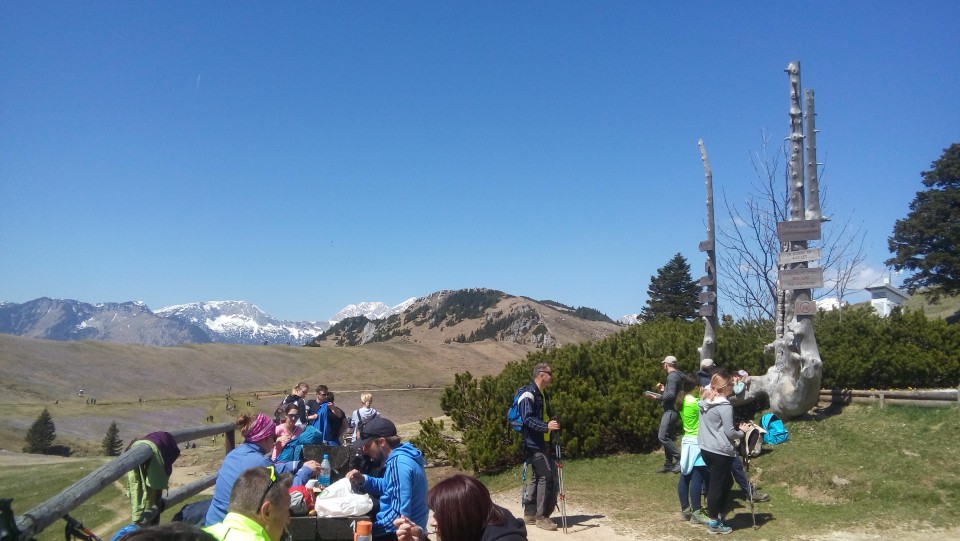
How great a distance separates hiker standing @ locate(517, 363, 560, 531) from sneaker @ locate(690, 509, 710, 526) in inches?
62.5

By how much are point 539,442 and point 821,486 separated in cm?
377

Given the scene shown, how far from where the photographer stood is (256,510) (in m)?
3.47

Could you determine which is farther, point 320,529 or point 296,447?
point 296,447

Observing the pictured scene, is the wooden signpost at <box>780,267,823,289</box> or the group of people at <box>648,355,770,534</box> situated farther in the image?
the wooden signpost at <box>780,267,823,289</box>

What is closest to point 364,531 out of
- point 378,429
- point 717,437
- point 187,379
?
point 378,429

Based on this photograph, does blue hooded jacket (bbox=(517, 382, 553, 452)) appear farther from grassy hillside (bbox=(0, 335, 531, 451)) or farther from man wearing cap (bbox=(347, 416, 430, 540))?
grassy hillside (bbox=(0, 335, 531, 451))

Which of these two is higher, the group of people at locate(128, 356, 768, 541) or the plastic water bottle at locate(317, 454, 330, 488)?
the group of people at locate(128, 356, 768, 541)

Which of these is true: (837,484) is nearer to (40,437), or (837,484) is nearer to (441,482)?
(441,482)

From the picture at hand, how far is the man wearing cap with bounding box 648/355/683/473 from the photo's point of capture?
1009cm

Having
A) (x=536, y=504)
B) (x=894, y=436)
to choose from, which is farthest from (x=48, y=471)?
(x=894, y=436)

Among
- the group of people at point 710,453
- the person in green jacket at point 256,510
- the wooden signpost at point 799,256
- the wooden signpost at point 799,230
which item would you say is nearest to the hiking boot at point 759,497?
the group of people at point 710,453

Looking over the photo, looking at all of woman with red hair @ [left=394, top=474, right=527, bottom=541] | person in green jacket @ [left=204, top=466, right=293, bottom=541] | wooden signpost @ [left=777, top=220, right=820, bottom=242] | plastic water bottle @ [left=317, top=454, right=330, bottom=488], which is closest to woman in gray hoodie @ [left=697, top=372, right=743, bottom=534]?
plastic water bottle @ [left=317, top=454, right=330, bottom=488]

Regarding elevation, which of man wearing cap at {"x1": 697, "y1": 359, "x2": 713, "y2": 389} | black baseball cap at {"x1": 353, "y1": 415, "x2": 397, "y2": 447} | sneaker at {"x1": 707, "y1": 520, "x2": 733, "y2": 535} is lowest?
sneaker at {"x1": 707, "y1": 520, "x2": 733, "y2": 535}

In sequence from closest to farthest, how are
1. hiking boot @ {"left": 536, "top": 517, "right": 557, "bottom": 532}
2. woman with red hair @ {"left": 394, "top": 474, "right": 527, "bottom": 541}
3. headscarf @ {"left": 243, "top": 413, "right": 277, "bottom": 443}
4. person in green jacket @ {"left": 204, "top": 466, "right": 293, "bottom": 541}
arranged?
woman with red hair @ {"left": 394, "top": 474, "right": 527, "bottom": 541}, person in green jacket @ {"left": 204, "top": 466, "right": 293, "bottom": 541}, headscarf @ {"left": 243, "top": 413, "right": 277, "bottom": 443}, hiking boot @ {"left": 536, "top": 517, "right": 557, "bottom": 532}
